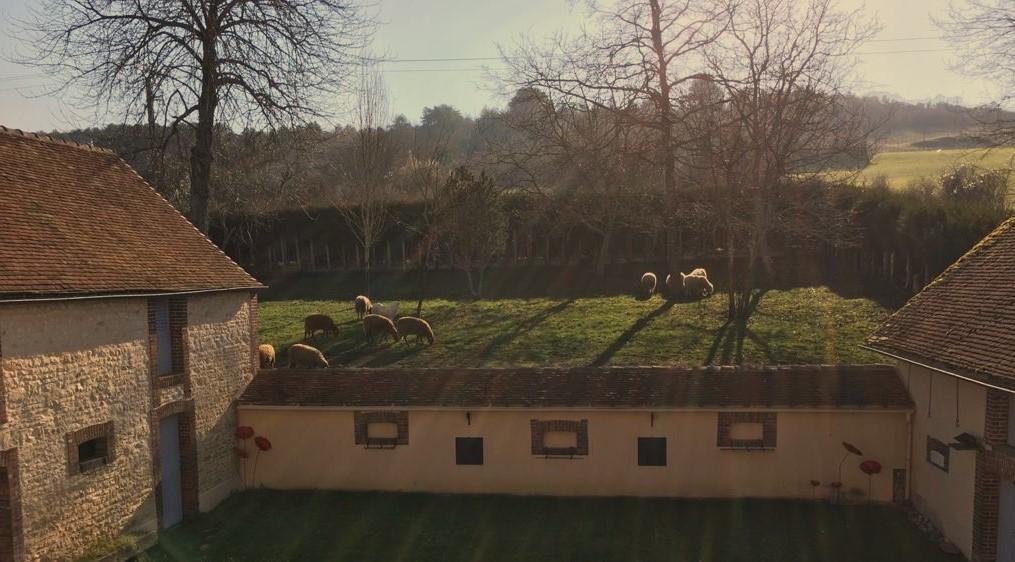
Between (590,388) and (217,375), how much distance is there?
8.25 meters

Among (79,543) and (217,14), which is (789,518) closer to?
(79,543)

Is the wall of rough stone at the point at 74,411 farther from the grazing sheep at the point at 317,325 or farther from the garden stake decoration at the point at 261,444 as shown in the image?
the grazing sheep at the point at 317,325

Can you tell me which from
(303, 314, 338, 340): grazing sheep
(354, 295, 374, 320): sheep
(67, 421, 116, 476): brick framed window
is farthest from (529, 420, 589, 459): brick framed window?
(354, 295, 374, 320): sheep

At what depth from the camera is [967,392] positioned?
11766mm

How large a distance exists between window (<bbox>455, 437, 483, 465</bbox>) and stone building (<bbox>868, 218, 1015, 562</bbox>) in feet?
28.0

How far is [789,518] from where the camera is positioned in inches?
539

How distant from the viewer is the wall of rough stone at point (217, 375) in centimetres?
1462

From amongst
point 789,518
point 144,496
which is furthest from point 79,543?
point 789,518

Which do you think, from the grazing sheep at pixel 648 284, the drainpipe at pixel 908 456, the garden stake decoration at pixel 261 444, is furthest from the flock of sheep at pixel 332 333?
the drainpipe at pixel 908 456

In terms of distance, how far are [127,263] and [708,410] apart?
12.1 m

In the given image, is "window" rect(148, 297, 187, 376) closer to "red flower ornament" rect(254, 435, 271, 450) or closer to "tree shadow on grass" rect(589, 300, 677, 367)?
"red flower ornament" rect(254, 435, 271, 450)

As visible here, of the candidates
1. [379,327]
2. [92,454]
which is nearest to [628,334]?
[379,327]

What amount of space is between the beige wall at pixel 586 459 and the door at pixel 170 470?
6.16 feet

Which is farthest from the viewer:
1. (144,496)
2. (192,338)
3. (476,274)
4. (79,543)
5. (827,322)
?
(476,274)
